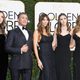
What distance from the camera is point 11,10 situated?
39.5ft

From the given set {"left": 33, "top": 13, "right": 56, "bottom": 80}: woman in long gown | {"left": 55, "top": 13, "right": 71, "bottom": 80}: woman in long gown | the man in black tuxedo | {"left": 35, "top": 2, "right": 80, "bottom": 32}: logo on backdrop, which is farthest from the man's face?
{"left": 35, "top": 2, "right": 80, "bottom": 32}: logo on backdrop

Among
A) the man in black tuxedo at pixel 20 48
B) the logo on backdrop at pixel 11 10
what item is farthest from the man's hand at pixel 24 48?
the logo on backdrop at pixel 11 10

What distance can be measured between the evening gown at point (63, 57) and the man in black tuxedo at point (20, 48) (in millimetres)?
547

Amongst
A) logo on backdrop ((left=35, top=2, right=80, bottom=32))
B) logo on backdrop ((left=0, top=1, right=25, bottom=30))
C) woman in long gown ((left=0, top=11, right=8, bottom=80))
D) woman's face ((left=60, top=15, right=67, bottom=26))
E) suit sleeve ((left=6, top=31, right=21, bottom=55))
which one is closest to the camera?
suit sleeve ((left=6, top=31, right=21, bottom=55))

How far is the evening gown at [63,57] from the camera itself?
1045cm

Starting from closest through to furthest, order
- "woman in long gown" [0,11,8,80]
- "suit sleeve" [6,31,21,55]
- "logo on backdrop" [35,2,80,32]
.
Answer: "suit sleeve" [6,31,21,55] < "woman in long gown" [0,11,8,80] < "logo on backdrop" [35,2,80,32]

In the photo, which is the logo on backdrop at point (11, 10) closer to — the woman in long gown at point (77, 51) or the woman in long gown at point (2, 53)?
the woman in long gown at point (2, 53)

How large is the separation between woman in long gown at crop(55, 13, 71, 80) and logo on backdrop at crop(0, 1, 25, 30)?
5.35ft

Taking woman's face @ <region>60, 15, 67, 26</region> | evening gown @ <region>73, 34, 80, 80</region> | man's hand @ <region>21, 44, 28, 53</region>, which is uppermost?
woman's face @ <region>60, 15, 67, 26</region>

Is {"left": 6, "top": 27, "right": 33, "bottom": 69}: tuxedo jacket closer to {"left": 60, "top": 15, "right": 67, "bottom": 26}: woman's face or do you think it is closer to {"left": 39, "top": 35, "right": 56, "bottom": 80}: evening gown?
{"left": 39, "top": 35, "right": 56, "bottom": 80}: evening gown

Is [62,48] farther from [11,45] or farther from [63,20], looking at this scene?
[11,45]

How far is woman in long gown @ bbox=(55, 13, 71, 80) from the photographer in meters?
10.4

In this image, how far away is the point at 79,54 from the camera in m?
10.5

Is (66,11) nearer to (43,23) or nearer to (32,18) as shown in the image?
(32,18)
